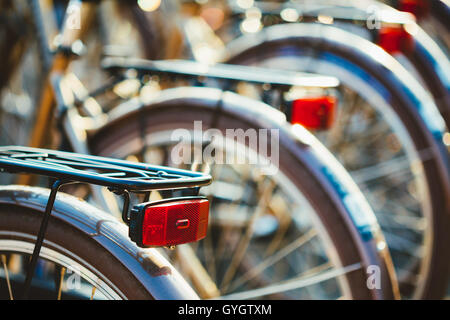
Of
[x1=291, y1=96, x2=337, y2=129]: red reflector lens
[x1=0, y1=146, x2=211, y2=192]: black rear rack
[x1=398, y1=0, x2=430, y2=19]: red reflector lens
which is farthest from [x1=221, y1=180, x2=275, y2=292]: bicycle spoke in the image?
[x1=398, y1=0, x2=430, y2=19]: red reflector lens

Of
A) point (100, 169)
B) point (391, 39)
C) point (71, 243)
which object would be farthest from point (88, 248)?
point (391, 39)

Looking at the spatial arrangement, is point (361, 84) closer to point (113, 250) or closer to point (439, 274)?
point (439, 274)

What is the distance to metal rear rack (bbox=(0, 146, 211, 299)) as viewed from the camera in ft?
3.10

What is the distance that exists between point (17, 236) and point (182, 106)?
70cm

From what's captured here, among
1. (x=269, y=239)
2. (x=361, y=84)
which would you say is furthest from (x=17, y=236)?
(x=269, y=239)

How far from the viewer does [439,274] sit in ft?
7.05

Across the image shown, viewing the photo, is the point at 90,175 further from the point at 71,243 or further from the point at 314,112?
the point at 314,112

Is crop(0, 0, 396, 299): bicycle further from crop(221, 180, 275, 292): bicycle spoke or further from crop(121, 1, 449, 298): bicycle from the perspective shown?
crop(121, 1, 449, 298): bicycle

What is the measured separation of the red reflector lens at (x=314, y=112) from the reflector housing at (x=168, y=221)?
66 centimetres

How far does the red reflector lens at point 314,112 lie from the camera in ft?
5.24

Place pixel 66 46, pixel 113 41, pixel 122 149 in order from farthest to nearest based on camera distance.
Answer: pixel 113 41
pixel 66 46
pixel 122 149

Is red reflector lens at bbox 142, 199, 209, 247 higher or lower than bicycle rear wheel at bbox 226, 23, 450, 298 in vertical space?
lower

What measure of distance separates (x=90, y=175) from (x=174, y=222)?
6.3 inches

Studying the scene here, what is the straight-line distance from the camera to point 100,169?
1.11m
